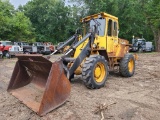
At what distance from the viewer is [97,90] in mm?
5953

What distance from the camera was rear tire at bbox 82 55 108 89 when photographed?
5.72 metres

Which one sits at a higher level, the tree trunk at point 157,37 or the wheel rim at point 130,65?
the tree trunk at point 157,37

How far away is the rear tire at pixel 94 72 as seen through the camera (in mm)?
5723

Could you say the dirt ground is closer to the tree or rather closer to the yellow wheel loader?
the yellow wheel loader

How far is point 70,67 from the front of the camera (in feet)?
19.6

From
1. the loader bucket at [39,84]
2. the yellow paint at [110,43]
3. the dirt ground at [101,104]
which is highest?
the yellow paint at [110,43]

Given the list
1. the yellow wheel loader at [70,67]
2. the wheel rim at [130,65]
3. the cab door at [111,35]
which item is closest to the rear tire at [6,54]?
the yellow wheel loader at [70,67]

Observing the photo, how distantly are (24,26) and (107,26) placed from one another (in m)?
22.1

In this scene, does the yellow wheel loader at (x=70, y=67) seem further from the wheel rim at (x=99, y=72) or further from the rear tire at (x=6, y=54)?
the rear tire at (x=6, y=54)

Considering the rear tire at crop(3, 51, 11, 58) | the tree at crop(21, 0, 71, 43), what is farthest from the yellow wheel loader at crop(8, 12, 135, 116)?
the tree at crop(21, 0, 71, 43)

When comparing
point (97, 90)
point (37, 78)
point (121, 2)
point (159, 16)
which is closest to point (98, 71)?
point (97, 90)

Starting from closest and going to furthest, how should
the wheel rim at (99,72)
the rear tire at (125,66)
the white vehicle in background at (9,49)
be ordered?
the wheel rim at (99,72) → the rear tire at (125,66) → the white vehicle in background at (9,49)

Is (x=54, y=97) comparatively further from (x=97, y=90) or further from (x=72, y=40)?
(x=72, y=40)

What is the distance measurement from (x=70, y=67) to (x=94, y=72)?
0.71 metres
